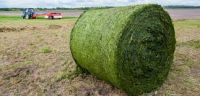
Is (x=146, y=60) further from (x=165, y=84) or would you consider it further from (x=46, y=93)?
(x=46, y=93)

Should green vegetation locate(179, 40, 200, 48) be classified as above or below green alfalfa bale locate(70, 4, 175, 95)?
below

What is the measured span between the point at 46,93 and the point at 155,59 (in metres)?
2.69

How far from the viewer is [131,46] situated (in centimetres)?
812

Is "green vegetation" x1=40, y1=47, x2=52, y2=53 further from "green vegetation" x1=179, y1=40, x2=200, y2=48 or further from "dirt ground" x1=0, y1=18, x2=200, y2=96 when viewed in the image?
"green vegetation" x1=179, y1=40, x2=200, y2=48

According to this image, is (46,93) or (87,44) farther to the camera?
(46,93)

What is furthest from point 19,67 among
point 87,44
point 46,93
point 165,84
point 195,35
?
point 195,35

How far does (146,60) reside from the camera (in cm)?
849

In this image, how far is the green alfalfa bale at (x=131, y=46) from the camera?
7953 millimetres

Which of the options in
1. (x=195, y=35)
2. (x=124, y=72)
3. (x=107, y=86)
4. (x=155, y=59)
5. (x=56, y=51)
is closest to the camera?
(x=124, y=72)

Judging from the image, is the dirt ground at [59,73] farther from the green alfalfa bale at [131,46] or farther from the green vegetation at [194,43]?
the green alfalfa bale at [131,46]

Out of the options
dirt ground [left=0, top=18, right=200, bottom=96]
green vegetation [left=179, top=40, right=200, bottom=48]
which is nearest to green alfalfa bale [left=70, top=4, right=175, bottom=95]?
dirt ground [left=0, top=18, right=200, bottom=96]

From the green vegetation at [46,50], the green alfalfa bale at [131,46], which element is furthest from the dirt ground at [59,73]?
the green alfalfa bale at [131,46]

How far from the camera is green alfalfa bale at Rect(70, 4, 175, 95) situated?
795 cm

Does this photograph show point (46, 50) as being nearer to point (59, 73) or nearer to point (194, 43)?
point (59, 73)
